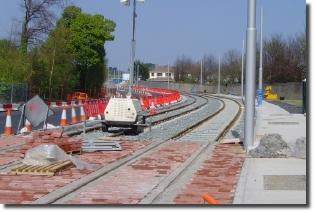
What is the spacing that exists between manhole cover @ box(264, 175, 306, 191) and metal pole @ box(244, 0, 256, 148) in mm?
5004

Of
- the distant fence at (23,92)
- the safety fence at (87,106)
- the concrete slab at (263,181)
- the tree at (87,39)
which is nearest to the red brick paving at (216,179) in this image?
the concrete slab at (263,181)

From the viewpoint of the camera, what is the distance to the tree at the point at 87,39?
66.8 metres

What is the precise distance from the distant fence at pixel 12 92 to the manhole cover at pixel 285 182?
1434 inches

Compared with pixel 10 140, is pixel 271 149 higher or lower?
higher

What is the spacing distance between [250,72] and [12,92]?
106 ft

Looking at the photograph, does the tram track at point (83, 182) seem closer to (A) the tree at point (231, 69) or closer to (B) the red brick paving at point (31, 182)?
(B) the red brick paving at point (31, 182)

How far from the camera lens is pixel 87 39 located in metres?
67.0

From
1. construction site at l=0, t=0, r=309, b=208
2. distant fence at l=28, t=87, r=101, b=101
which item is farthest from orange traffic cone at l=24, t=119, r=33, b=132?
distant fence at l=28, t=87, r=101, b=101

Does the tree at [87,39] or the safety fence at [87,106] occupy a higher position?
the tree at [87,39]

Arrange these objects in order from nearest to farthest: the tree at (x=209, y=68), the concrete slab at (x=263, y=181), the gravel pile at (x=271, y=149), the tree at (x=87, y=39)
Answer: the concrete slab at (x=263, y=181) < the gravel pile at (x=271, y=149) < the tree at (x=87, y=39) < the tree at (x=209, y=68)

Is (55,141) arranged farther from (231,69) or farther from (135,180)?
(231,69)

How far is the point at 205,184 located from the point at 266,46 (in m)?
84.1

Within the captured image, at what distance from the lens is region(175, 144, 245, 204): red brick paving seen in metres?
10.2

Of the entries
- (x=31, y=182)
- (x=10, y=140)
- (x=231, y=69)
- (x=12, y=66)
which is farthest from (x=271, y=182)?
(x=231, y=69)
